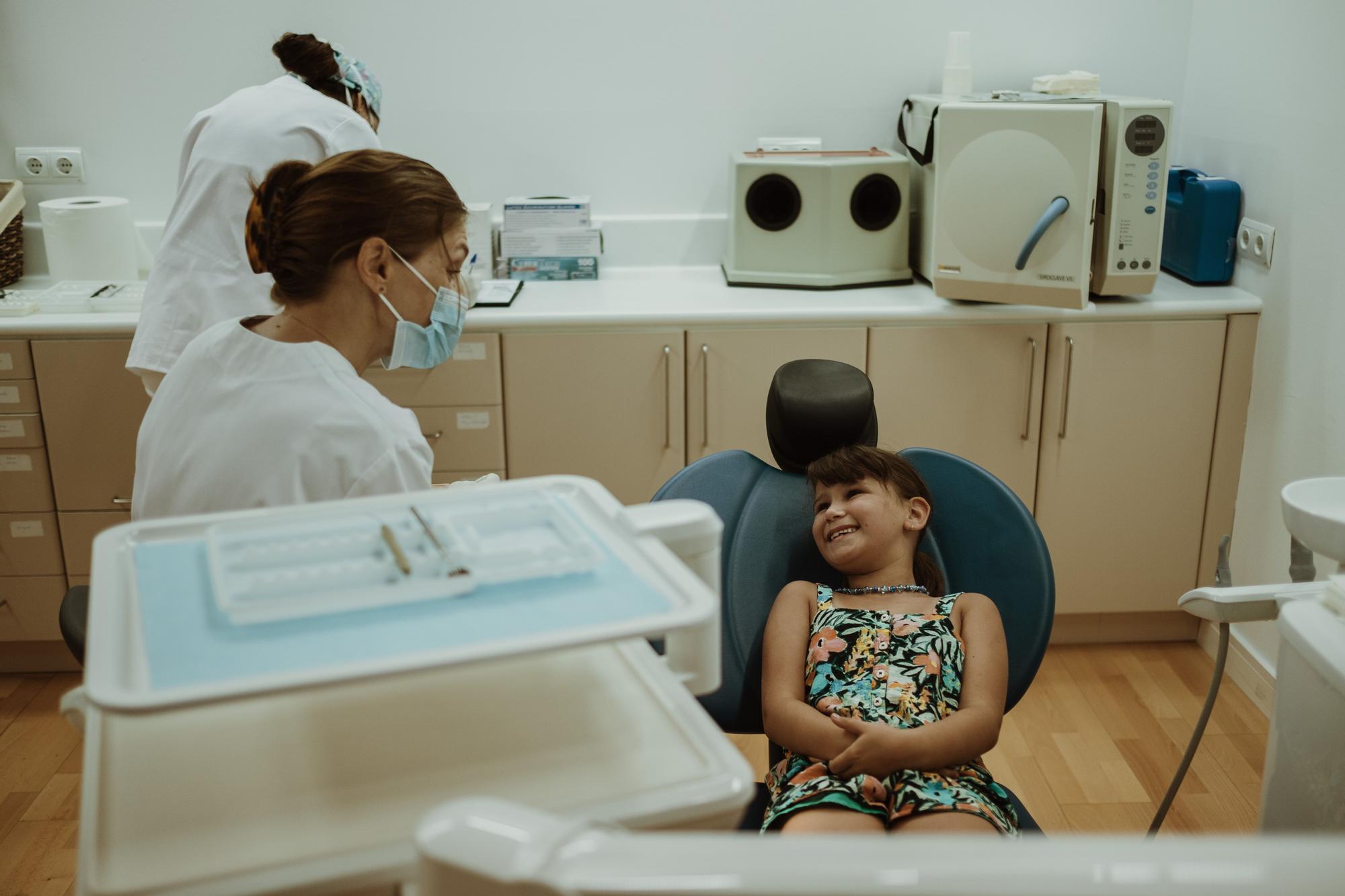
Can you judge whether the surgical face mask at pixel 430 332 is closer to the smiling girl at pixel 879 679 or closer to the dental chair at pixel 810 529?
the dental chair at pixel 810 529

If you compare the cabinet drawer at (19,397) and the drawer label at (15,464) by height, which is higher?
the cabinet drawer at (19,397)

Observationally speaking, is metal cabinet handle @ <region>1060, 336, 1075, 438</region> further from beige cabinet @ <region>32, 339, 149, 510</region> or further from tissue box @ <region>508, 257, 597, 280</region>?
beige cabinet @ <region>32, 339, 149, 510</region>

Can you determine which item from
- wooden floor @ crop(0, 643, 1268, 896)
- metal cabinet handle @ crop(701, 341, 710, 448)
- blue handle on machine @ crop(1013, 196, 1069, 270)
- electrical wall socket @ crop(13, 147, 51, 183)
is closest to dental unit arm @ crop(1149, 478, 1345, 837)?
wooden floor @ crop(0, 643, 1268, 896)

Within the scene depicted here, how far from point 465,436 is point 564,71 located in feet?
3.36

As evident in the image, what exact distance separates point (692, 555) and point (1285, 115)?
2250mm

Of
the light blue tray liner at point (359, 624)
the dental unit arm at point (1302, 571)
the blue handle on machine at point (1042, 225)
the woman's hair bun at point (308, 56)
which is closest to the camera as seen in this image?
the light blue tray liner at point (359, 624)

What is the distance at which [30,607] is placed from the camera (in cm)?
268

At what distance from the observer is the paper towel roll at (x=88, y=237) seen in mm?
2783

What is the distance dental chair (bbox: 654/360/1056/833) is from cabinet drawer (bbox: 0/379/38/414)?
5.53ft

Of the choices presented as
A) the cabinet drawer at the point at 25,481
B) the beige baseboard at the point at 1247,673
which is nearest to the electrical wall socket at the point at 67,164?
the cabinet drawer at the point at 25,481

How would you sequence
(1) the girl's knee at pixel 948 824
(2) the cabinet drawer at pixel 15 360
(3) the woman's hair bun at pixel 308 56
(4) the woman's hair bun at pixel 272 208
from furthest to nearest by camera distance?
(2) the cabinet drawer at pixel 15 360 < (3) the woman's hair bun at pixel 308 56 < (4) the woman's hair bun at pixel 272 208 < (1) the girl's knee at pixel 948 824

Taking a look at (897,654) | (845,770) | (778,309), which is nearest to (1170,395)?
(778,309)

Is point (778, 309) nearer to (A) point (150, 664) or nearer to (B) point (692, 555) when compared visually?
(B) point (692, 555)

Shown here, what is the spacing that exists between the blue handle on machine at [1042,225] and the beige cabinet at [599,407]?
771 millimetres
